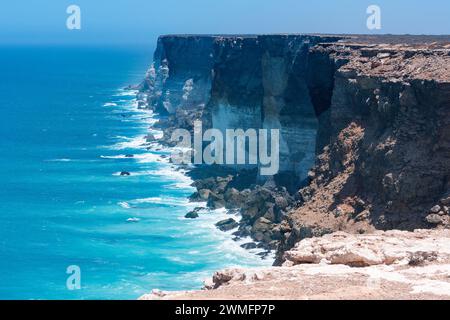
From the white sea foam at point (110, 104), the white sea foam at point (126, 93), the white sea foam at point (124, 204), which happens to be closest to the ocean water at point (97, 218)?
the white sea foam at point (124, 204)

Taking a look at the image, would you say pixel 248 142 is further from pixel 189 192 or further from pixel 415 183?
pixel 415 183

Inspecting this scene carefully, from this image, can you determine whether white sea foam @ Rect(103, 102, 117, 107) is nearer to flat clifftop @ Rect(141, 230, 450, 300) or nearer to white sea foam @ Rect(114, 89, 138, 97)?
white sea foam @ Rect(114, 89, 138, 97)

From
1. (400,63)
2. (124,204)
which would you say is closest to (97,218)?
(124,204)

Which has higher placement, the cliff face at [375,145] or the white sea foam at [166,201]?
the cliff face at [375,145]

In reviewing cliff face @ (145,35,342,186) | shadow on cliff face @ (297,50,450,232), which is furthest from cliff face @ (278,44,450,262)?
cliff face @ (145,35,342,186)

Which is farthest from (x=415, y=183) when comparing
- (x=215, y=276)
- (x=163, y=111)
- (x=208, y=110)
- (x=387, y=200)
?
(x=163, y=111)

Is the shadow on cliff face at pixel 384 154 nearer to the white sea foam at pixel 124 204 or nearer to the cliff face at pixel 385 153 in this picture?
the cliff face at pixel 385 153
